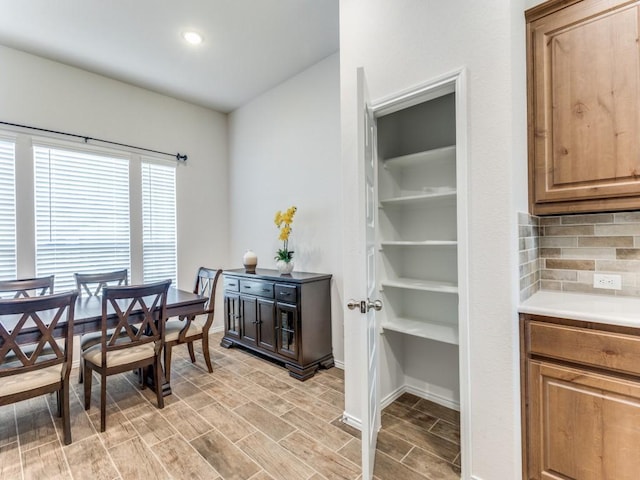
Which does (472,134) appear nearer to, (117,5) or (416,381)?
(416,381)

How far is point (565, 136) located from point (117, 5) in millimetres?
3251

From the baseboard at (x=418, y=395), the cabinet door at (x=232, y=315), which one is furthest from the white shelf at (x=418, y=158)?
the cabinet door at (x=232, y=315)

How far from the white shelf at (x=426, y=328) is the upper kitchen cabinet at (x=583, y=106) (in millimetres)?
956

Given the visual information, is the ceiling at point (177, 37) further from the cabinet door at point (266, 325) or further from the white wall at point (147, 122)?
the cabinet door at point (266, 325)

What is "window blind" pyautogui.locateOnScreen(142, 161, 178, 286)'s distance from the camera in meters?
3.89

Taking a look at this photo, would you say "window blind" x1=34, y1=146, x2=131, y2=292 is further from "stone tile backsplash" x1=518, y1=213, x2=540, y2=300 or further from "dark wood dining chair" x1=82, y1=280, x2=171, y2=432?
"stone tile backsplash" x1=518, y1=213, x2=540, y2=300

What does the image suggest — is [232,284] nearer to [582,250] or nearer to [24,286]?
[24,286]

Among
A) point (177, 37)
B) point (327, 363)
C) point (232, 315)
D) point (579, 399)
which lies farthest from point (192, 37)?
point (579, 399)

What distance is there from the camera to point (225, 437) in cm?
206

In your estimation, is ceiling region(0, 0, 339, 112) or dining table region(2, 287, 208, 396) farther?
ceiling region(0, 0, 339, 112)

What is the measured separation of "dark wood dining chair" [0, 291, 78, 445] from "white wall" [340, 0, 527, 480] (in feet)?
6.20

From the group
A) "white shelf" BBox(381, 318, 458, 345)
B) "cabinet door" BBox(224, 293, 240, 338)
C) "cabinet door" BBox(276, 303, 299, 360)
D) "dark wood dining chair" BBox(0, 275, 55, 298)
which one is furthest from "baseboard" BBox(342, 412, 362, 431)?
"dark wood dining chair" BBox(0, 275, 55, 298)

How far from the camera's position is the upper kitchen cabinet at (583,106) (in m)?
1.46

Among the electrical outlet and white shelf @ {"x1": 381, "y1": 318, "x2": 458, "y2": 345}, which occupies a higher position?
the electrical outlet
